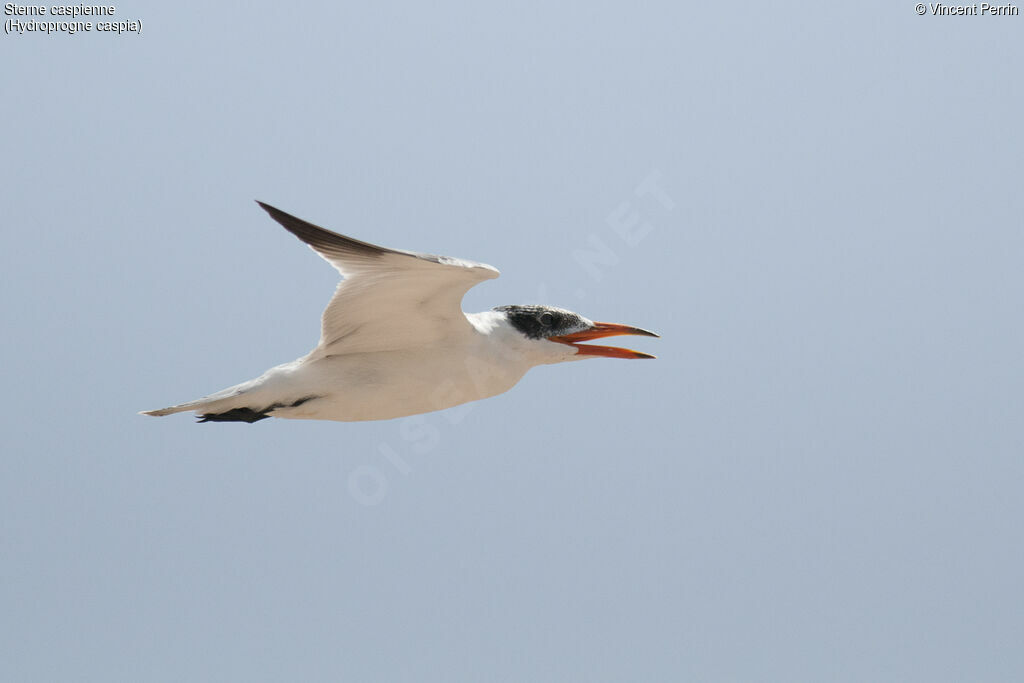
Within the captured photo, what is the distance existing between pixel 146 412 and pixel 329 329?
1402 millimetres

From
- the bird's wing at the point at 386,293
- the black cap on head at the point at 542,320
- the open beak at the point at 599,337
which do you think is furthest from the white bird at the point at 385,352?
the open beak at the point at 599,337

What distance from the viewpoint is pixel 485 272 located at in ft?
22.3

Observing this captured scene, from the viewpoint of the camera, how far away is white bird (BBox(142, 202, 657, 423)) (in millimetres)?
6633

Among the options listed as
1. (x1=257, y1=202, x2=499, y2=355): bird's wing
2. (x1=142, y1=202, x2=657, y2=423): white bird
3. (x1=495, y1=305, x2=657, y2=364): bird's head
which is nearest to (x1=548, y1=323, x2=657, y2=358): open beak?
(x1=495, y1=305, x2=657, y2=364): bird's head

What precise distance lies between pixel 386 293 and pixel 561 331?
5.94ft

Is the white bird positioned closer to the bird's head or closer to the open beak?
the bird's head

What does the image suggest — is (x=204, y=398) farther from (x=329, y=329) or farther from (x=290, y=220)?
(x=290, y=220)

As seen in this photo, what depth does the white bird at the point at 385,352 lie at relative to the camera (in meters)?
6.63

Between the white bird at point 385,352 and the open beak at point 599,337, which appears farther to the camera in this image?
the open beak at point 599,337

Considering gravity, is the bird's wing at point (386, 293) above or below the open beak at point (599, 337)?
above

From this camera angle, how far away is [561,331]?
318 inches

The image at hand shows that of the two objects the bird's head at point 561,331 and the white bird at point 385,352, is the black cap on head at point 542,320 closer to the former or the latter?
the bird's head at point 561,331

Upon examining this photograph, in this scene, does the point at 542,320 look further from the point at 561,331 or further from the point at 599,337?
the point at 599,337

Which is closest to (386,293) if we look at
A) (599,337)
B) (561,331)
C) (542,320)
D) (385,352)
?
(385,352)
